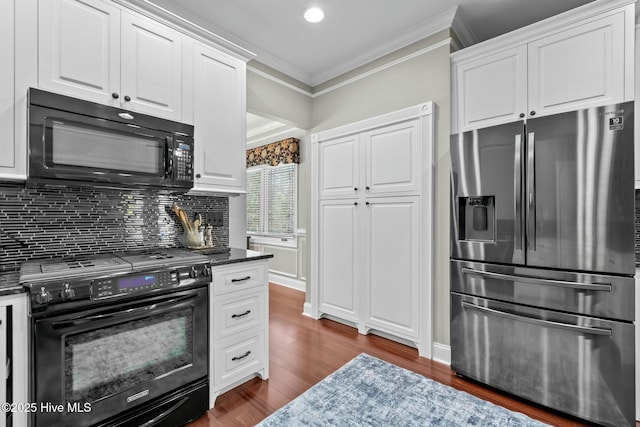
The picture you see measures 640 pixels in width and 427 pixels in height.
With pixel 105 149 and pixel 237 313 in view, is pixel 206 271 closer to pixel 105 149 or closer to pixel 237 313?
pixel 237 313

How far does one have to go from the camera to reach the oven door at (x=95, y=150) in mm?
1503

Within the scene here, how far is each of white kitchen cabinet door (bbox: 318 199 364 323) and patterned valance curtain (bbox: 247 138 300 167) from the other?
5.52 feet

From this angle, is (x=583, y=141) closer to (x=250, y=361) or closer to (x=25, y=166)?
(x=250, y=361)

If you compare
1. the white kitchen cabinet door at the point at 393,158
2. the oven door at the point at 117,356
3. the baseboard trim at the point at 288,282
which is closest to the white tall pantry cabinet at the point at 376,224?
the white kitchen cabinet door at the point at 393,158

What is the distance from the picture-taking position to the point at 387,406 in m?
1.91

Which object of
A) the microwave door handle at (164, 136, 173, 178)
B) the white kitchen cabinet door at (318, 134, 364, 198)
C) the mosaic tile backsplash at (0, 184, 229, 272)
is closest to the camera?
the mosaic tile backsplash at (0, 184, 229, 272)

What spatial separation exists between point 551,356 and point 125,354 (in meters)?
2.49

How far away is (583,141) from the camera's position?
181cm

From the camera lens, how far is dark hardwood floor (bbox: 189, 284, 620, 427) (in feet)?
6.14

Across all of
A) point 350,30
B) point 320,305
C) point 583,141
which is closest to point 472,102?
point 583,141

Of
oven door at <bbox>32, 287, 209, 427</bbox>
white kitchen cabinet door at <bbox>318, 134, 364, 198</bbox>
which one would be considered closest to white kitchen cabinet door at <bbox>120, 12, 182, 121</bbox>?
oven door at <bbox>32, 287, 209, 427</bbox>

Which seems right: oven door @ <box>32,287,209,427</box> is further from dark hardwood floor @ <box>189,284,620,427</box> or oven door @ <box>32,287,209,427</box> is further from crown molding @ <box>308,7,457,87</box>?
crown molding @ <box>308,7,457,87</box>

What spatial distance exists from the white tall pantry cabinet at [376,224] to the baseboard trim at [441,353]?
66 mm

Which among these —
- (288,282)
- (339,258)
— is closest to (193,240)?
(339,258)
